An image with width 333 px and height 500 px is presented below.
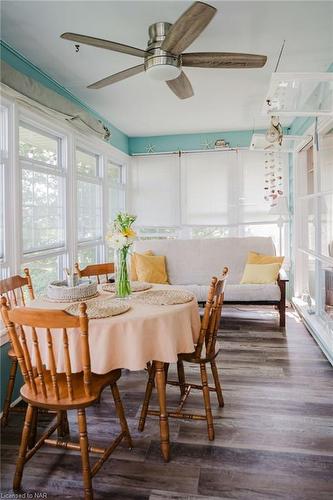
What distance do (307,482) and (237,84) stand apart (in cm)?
347

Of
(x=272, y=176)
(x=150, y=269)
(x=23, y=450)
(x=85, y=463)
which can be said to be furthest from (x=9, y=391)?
(x=272, y=176)

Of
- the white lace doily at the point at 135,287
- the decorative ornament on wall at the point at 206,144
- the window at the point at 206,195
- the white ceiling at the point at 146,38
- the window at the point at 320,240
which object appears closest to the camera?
the white ceiling at the point at 146,38

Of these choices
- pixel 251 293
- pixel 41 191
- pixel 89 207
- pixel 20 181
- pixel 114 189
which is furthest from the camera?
pixel 114 189

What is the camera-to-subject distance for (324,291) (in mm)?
3883

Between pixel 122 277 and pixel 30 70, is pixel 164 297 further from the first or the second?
pixel 30 70

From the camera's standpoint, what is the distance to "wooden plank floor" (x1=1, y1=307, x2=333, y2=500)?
5.85 feet

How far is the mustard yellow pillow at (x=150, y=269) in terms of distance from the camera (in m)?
4.75

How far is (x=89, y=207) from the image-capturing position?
4746 mm

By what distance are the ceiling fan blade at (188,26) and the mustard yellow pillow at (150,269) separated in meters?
2.98

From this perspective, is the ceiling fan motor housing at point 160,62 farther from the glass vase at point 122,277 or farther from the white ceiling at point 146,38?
the glass vase at point 122,277

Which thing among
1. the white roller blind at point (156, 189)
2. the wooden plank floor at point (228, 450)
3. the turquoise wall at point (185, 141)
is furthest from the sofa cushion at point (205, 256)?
the wooden plank floor at point (228, 450)

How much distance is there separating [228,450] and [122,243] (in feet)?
4.32

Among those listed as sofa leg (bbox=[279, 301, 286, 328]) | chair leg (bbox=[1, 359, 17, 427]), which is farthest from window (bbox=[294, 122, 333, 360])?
chair leg (bbox=[1, 359, 17, 427])

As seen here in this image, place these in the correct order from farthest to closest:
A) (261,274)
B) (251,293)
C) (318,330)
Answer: (261,274) < (251,293) < (318,330)
